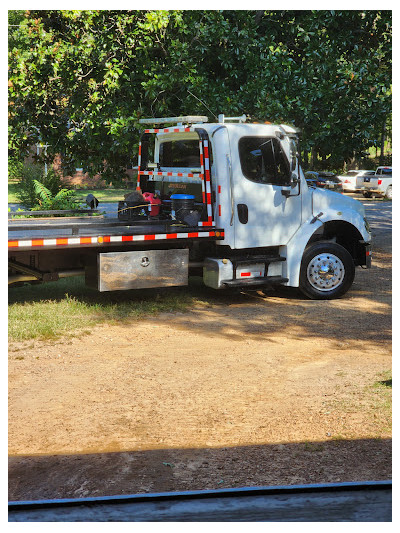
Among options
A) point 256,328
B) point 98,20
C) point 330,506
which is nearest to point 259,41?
point 98,20

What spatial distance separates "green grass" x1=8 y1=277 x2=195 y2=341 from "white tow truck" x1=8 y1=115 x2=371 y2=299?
41 cm

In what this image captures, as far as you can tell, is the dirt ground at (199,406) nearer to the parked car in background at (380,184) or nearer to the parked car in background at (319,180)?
the parked car in background at (319,180)

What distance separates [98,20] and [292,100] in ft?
12.3

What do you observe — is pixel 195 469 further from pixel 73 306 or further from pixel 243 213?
pixel 243 213

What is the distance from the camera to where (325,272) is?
9742 mm

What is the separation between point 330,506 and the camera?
1520mm

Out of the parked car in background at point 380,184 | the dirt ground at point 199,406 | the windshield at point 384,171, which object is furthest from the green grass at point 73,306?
the windshield at point 384,171

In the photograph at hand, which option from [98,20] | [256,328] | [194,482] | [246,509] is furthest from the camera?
[98,20]

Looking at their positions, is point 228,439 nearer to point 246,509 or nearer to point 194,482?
point 194,482

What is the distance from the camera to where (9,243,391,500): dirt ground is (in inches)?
161

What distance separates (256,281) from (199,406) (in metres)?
4.07

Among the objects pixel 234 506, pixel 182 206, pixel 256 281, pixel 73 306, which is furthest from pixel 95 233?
pixel 234 506

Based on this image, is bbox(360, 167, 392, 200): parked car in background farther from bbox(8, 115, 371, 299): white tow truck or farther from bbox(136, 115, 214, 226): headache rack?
bbox(136, 115, 214, 226): headache rack

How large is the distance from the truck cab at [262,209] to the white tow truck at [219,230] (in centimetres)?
1
